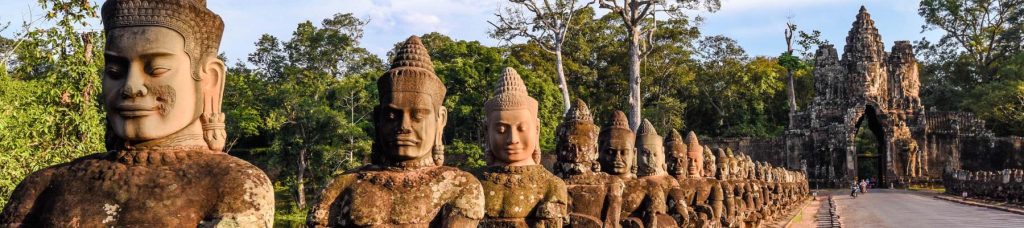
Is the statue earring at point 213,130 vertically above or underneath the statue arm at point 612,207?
above

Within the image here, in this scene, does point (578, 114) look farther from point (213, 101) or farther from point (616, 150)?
point (213, 101)

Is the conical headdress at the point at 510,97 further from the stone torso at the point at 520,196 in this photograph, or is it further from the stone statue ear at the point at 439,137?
the stone statue ear at the point at 439,137

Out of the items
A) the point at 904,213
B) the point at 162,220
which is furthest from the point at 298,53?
the point at 162,220

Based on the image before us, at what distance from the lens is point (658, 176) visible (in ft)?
35.1

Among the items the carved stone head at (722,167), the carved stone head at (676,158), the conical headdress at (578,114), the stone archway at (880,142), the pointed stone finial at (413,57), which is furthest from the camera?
the stone archway at (880,142)

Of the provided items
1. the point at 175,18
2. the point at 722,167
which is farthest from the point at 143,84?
the point at 722,167

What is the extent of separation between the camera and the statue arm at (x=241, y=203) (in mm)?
3857

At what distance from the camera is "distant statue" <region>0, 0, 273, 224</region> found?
3861mm

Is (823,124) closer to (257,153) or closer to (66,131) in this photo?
(257,153)

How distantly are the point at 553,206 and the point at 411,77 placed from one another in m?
1.62

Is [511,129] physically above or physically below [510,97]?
below

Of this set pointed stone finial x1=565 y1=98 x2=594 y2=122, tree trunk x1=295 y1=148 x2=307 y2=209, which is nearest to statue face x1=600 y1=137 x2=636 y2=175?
pointed stone finial x1=565 y1=98 x2=594 y2=122

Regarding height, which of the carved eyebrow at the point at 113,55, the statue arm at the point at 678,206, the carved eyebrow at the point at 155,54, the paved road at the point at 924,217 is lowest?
the paved road at the point at 924,217

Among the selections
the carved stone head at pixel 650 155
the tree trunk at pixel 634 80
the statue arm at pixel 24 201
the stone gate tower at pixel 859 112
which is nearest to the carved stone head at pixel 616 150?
the carved stone head at pixel 650 155
